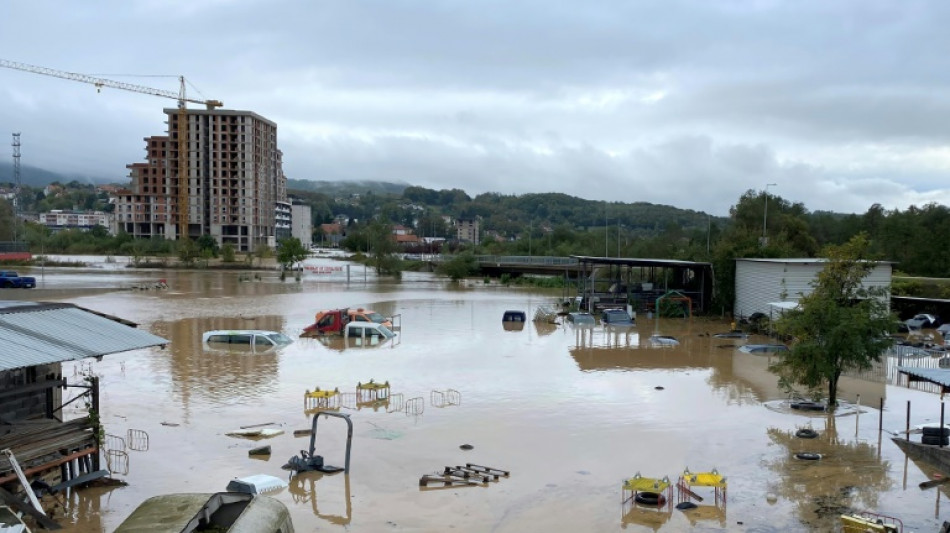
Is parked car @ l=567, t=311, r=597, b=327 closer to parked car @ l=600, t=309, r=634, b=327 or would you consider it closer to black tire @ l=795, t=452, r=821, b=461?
parked car @ l=600, t=309, r=634, b=327

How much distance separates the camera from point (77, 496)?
49.3ft

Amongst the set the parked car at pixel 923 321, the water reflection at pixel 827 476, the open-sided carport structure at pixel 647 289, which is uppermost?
the open-sided carport structure at pixel 647 289

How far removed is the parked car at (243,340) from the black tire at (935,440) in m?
26.0

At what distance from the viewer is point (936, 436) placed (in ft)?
59.2

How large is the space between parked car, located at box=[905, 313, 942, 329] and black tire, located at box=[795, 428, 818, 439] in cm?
2732

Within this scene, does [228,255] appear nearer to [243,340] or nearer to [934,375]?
[243,340]

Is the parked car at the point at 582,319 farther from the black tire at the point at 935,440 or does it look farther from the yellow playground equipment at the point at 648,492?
the yellow playground equipment at the point at 648,492

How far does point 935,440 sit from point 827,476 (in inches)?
137

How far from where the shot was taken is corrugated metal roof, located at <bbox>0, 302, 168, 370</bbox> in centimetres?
Result: 1379

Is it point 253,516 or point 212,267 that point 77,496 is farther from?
point 212,267

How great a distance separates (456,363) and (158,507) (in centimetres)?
1989

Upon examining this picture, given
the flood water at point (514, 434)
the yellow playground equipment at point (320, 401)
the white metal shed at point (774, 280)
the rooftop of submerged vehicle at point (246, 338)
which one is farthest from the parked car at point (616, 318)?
the yellow playground equipment at point (320, 401)

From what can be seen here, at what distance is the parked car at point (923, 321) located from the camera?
42.8m

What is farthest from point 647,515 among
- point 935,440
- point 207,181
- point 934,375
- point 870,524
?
point 207,181
